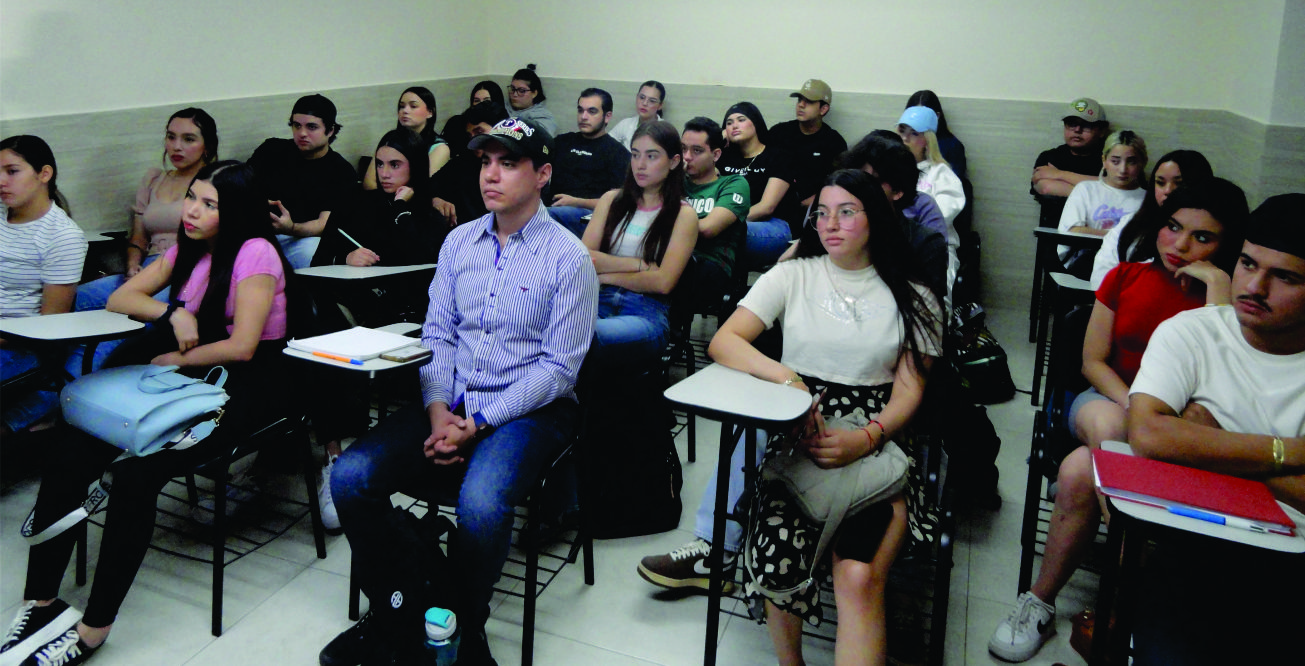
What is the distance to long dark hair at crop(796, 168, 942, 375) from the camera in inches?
86.4

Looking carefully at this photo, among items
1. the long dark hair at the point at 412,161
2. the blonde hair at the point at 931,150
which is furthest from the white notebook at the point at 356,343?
the blonde hair at the point at 931,150

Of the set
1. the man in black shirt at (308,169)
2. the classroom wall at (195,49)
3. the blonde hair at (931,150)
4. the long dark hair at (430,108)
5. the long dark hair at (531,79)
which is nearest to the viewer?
the classroom wall at (195,49)

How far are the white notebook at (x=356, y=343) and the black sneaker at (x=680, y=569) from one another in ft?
3.02

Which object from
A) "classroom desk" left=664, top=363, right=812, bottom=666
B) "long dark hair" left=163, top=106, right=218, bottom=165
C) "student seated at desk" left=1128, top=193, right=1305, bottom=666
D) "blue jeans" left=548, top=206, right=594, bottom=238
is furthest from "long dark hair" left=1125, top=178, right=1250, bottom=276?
"long dark hair" left=163, top=106, right=218, bottom=165

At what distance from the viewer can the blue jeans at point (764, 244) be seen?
14.3ft

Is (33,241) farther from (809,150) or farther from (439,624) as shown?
(809,150)

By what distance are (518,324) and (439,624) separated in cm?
74

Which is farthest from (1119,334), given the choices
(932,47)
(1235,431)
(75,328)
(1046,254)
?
(932,47)

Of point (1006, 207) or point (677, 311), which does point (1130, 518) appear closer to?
point (677, 311)

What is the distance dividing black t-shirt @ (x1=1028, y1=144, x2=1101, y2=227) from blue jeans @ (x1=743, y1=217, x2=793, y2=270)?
1.65 metres

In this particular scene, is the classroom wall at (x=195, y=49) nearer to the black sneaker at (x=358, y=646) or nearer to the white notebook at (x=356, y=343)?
the white notebook at (x=356, y=343)

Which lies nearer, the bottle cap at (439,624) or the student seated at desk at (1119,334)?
the bottle cap at (439,624)

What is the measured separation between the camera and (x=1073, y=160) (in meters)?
5.12

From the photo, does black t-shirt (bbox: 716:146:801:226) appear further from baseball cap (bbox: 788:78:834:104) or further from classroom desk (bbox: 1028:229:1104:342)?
classroom desk (bbox: 1028:229:1104:342)
